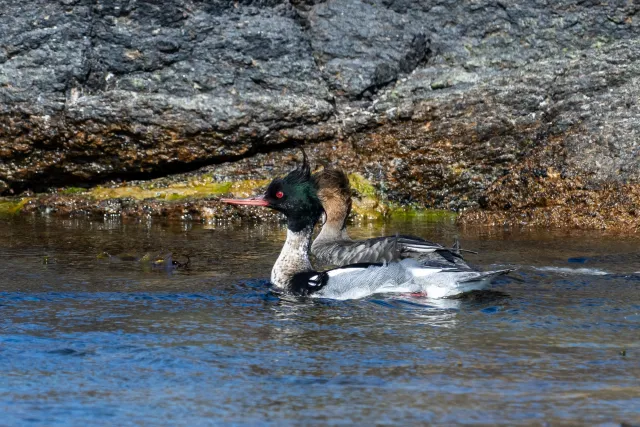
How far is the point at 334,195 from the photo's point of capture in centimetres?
1047

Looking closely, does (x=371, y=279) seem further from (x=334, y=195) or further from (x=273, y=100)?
(x=273, y=100)

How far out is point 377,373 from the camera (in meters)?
5.27

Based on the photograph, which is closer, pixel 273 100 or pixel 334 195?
pixel 334 195

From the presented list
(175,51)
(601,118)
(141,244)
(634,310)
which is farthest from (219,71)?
(634,310)

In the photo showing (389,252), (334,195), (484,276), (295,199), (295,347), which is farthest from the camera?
(334,195)

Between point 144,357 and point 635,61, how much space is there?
8153 mm

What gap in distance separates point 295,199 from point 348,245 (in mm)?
1423

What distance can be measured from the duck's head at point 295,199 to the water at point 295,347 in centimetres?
58

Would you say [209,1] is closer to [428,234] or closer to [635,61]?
[428,234]

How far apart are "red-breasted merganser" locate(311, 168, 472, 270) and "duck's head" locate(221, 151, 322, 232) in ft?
1.55

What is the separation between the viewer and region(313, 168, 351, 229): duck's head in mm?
10305

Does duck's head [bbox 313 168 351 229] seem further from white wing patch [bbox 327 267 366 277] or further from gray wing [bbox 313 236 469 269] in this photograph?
white wing patch [bbox 327 267 366 277]

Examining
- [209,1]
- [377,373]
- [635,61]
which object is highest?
[209,1]

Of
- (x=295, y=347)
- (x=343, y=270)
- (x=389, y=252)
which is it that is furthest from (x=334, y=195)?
(x=295, y=347)
